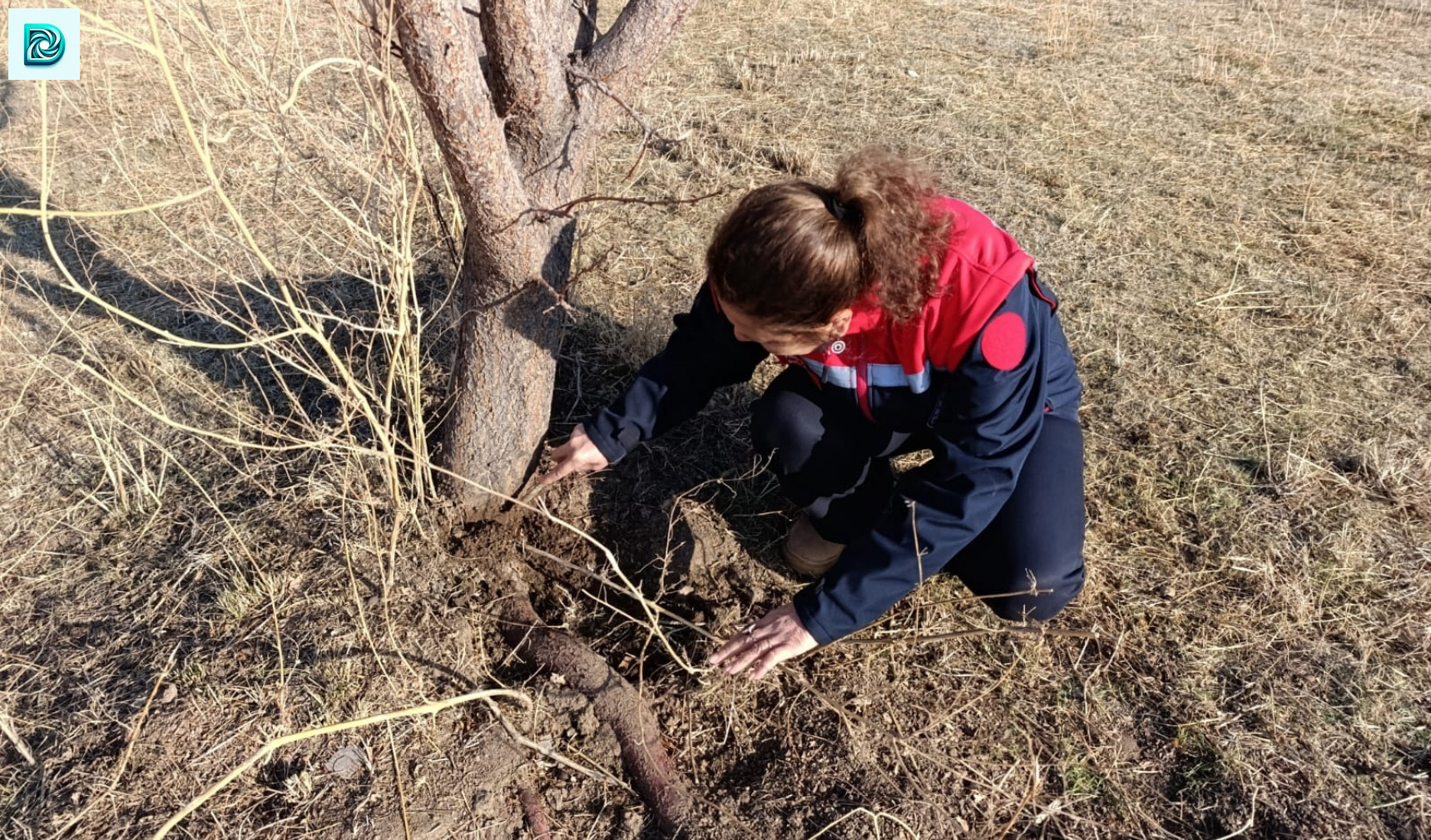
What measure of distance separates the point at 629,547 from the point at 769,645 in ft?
1.93

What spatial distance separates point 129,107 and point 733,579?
3415 mm

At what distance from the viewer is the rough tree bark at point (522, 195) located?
56.9 inches

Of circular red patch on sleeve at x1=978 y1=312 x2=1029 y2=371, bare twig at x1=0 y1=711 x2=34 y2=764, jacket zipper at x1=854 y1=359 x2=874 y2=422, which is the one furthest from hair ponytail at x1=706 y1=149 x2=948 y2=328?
bare twig at x1=0 y1=711 x2=34 y2=764

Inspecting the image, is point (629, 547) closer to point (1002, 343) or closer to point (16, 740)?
point (1002, 343)

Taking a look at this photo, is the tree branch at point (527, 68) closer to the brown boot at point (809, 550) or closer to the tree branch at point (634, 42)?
the tree branch at point (634, 42)

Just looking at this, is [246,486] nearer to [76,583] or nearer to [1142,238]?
[76,583]

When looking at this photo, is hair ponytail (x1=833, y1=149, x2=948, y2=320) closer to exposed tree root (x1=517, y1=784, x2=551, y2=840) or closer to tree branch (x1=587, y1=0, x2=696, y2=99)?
tree branch (x1=587, y1=0, x2=696, y2=99)

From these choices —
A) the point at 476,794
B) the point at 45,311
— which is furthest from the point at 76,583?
the point at 45,311

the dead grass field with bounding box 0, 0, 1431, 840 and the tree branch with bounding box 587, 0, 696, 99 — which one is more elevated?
the tree branch with bounding box 587, 0, 696, 99

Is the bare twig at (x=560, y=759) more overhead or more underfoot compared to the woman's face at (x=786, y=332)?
more underfoot

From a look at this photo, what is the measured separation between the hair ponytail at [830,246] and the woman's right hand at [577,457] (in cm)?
55

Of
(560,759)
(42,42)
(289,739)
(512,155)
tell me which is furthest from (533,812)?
(42,42)

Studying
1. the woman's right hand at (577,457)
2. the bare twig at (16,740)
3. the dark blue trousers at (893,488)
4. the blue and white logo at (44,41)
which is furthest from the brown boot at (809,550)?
the blue and white logo at (44,41)

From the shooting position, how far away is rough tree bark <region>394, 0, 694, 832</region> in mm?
1445
